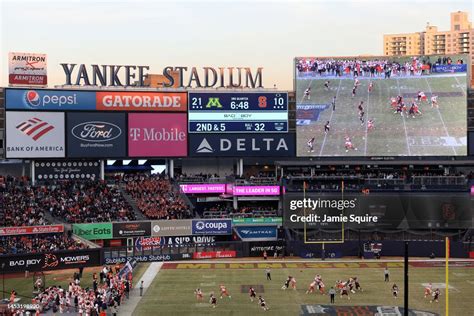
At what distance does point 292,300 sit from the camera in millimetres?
41156

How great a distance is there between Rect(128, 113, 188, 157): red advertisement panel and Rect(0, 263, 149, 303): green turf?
60.3ft

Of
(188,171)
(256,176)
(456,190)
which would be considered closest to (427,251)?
(456,190)

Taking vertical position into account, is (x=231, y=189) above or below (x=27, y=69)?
below

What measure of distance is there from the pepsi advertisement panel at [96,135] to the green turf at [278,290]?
2005 centimetres

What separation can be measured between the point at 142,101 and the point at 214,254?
18.9 metres

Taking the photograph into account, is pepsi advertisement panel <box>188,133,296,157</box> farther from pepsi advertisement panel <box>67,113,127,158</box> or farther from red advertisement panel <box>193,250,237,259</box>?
red advertisement panel <box>193,250,237,259</box>

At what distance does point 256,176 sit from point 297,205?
1077 centimetres

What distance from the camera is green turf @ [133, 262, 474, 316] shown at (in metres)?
38.8

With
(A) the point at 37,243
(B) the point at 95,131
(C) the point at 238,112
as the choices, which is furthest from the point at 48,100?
(C) the point at 238,112

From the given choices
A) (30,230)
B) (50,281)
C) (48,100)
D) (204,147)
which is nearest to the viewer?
(50,281)

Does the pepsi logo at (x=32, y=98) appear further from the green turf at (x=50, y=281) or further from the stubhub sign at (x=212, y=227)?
the green turf at (x=50, y=281)

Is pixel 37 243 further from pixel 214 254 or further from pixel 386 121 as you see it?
pixel 386 121

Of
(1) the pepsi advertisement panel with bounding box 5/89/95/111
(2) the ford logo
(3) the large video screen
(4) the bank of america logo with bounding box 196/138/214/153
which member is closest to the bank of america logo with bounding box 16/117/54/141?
(1) the pepsi advertisement panel with bounding box 5/89/95/111

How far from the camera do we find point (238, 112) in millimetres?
71625
